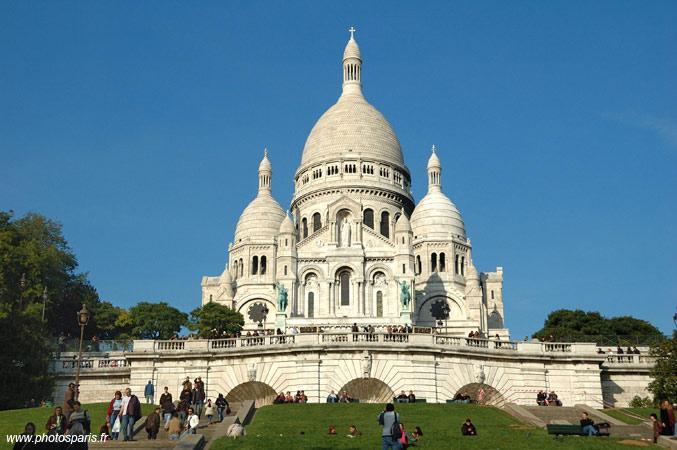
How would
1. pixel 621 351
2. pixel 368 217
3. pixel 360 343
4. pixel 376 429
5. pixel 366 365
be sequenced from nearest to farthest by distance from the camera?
pixel 376 429
pixel 366 365
pixel 360 343
pixel 621 351
pixel 368 217

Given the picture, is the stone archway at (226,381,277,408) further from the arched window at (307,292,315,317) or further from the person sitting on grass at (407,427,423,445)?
the arched window at (307,292,315,317)

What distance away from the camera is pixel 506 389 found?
1662 inches

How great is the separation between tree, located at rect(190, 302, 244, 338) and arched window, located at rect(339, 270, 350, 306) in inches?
388

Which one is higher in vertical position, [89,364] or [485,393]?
[89,364]

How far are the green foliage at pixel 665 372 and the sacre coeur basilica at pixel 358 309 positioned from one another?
2424mm

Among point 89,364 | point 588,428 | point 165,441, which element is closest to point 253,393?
point 89,364

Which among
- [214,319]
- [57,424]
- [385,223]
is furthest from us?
[385,223]

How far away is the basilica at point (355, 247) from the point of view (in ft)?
285

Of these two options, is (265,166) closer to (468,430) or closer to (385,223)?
(385,223)

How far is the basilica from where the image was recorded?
8688cm

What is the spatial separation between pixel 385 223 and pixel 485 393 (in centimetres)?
5970

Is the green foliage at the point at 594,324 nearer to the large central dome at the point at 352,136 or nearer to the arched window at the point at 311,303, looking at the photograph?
the arched window at the point at 311,303

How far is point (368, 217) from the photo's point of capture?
101 metres

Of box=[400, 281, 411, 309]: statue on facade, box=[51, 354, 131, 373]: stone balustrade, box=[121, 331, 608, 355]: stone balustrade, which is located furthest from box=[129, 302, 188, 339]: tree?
box=[121, 331, 608, 355]: stone balustrade
